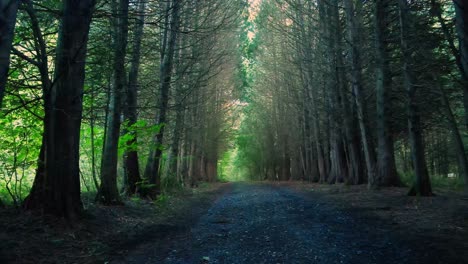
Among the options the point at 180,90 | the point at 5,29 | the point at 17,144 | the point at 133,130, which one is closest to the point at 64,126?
the point at 17,144

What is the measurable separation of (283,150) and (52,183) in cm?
3088

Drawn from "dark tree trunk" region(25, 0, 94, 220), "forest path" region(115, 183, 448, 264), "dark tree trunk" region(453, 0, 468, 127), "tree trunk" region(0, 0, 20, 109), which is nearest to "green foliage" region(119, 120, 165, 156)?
"forest path" region(115, 183, 448, 264)

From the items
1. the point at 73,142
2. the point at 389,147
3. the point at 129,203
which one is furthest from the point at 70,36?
the point at 389,147

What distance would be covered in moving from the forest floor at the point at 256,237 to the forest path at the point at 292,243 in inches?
0.5

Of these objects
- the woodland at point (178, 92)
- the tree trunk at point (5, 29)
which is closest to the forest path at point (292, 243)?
the woodland at point (178, 92)

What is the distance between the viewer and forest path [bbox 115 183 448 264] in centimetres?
508

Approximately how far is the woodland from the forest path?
2.21m

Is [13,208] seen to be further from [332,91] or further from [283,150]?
[283,150]

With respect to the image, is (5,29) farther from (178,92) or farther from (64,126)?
(178,92)

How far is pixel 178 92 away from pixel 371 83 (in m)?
9.66

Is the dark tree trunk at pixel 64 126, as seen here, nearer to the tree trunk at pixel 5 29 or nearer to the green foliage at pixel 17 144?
the green foliage at pixel 17 144

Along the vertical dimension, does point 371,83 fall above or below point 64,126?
above

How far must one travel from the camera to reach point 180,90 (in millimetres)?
15156

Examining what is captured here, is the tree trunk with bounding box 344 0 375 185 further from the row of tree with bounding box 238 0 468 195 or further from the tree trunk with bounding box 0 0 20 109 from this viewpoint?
the tree trunk with bounding box 0 0 20 109
